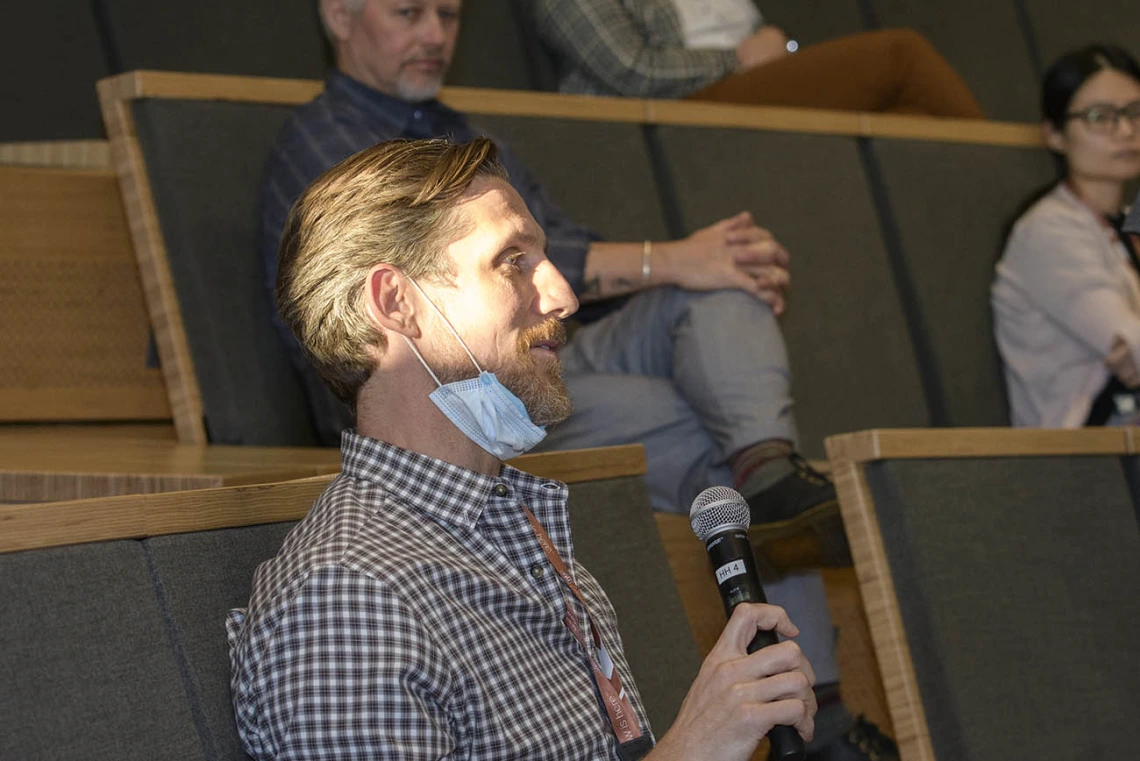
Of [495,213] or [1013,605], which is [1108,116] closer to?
[1013,605]

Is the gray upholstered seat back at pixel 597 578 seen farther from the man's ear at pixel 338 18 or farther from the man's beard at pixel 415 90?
the man's ear at pixel 338 18

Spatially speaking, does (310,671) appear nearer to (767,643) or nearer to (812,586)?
(767,643)

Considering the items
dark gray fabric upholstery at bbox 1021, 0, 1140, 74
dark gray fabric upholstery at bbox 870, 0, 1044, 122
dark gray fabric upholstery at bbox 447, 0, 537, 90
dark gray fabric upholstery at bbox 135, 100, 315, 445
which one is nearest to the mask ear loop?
dark gray fabric upholstery at bbox 135, 100, 315, 445

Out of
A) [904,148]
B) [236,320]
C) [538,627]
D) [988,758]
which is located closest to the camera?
[538,627]

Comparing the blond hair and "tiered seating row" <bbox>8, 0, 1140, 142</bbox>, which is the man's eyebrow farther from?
Result: "tiered seating row" <bbox>8, 0, 1140, 142</bbox>

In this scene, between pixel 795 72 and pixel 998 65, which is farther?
pixel 998 65

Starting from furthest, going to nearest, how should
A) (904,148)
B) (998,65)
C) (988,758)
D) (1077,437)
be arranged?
(998,65)
(904,148)
(1077,437)
(988,758)

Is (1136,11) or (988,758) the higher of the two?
(1136,11)

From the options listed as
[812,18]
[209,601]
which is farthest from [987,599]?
[812,18]

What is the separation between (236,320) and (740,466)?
2.03ft

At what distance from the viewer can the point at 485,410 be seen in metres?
0.94

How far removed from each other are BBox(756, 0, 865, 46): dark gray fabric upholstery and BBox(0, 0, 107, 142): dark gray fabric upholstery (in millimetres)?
1417

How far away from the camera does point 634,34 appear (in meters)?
2.34

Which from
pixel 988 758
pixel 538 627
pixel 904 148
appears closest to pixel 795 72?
pixel 904 148
